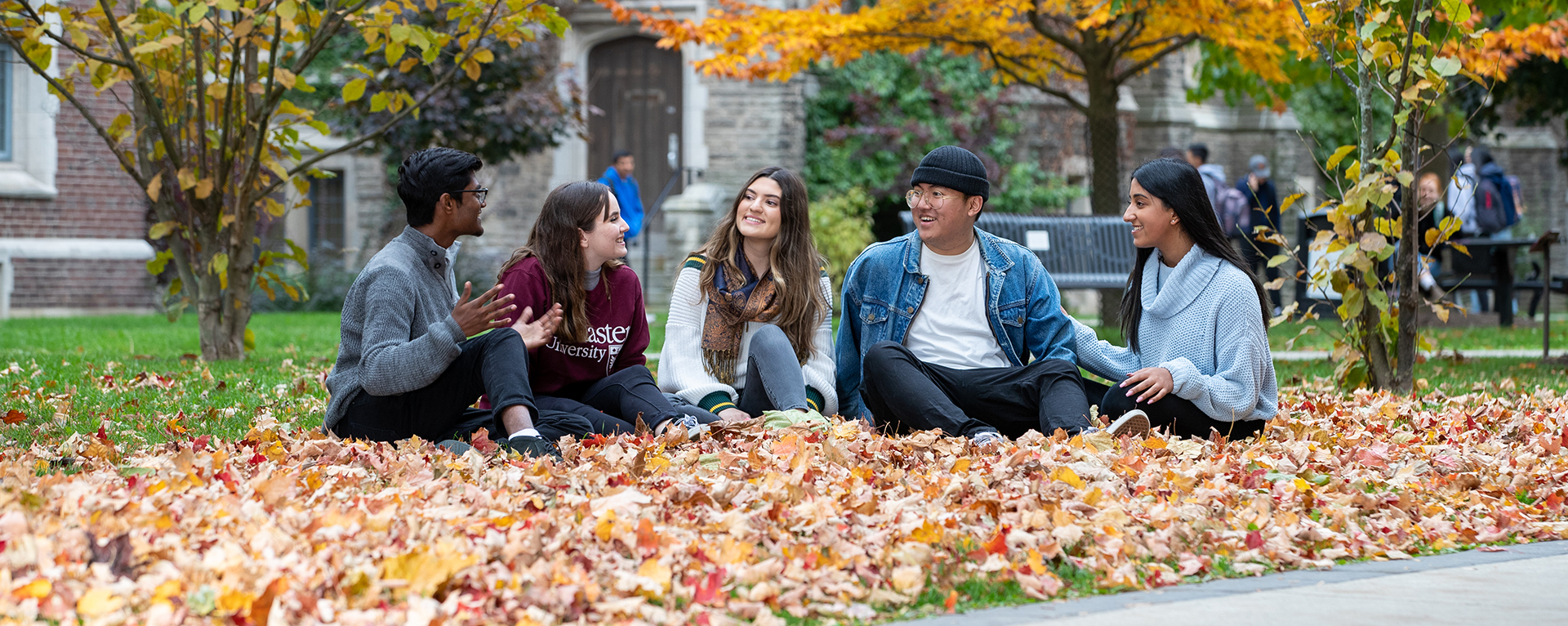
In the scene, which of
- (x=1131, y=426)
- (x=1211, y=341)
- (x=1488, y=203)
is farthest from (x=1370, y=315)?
(x=1488, y=203)

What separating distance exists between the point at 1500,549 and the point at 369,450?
3.15m

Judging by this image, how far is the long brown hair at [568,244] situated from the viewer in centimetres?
491

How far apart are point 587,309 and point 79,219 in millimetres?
12209

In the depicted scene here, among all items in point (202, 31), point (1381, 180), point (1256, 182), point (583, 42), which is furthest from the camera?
point (583, 42)

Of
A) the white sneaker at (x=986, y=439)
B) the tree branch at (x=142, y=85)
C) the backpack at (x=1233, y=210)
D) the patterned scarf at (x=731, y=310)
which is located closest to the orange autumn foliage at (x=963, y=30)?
the backpack at (x=1233, y=210)

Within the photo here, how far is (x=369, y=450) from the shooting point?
4.50m

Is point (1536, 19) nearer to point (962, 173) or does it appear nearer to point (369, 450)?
point (962, 173)

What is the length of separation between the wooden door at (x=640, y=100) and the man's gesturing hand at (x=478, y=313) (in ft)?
46.5

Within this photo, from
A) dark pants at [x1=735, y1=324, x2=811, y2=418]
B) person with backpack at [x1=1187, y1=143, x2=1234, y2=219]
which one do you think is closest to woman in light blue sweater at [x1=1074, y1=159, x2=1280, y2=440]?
dark pants at [x1=735, y1=324, x2=811, y2=418]

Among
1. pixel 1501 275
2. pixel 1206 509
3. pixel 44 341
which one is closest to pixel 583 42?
pixel 44 341

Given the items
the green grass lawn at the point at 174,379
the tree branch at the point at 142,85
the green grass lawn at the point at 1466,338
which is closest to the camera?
the green grass lawn at the point at 174,379

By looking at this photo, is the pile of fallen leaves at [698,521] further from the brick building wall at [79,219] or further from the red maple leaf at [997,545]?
the brick building wall at [79,219]

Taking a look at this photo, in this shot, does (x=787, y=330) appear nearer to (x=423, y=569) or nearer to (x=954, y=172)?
(x=954, y=172)

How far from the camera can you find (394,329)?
14.8 feet
